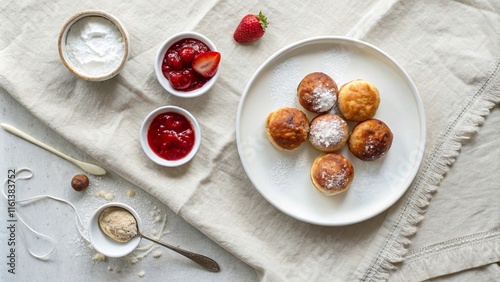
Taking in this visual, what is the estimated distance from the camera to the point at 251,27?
2.66 metres

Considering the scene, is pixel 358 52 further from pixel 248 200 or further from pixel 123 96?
pixel 123 96

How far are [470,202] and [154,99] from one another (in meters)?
1.82

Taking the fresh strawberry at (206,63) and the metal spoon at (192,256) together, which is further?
the metal spoon at (192,256)

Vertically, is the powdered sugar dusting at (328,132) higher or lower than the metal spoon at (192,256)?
higher

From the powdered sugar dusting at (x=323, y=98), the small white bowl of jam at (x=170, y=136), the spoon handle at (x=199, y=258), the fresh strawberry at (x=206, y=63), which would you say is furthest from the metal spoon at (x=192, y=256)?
the powdered sugar dusting at (x=323, y=98)

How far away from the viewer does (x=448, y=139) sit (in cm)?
276

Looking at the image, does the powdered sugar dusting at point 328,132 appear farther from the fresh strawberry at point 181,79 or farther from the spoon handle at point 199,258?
the spoon handle at point 199,258

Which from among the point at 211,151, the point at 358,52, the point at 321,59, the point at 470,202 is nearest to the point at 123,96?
the point at 211,151

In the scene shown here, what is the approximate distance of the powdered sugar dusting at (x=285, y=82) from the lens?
2713 mm

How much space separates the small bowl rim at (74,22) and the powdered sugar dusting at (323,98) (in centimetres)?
99

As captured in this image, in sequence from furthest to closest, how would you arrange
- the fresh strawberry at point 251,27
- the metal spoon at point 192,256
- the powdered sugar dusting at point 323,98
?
the metal spoon at point 192,256
the fresh strawberry at point 251,27
the powdered sugar dusting at point 323,98

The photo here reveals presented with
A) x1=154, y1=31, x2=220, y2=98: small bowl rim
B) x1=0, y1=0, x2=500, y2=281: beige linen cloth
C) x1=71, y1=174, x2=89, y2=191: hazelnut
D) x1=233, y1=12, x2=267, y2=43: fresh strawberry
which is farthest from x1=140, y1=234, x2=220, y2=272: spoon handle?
x1=233, y1=12, x2=267, y2=43: fresh strawberry

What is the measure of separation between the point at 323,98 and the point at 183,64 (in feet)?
2.46

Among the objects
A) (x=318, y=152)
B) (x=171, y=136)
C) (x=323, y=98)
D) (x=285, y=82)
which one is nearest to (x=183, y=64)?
(x=171, y=136)
